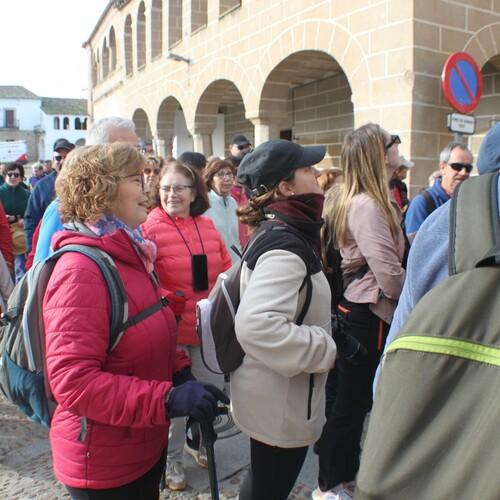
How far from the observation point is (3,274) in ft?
10.7

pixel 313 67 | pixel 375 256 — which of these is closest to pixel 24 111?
pixel 313 67

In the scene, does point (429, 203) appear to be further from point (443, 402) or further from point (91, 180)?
point (443, 402)

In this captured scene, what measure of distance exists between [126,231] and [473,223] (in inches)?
43.4

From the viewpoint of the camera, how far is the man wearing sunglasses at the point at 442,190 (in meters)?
3.67

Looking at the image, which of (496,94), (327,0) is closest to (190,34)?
(327,0)

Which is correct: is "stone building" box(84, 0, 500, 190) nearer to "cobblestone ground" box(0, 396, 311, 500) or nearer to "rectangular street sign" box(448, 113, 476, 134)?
"rectangular street sign" box(448, 113, 476, 134)

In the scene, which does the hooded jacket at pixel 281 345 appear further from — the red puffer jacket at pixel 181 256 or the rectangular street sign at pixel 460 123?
the rectangular street sign at pixel 460 123

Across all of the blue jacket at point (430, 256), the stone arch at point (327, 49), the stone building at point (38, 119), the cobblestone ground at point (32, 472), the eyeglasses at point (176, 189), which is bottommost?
the cobblestone ground at point (32, 472)

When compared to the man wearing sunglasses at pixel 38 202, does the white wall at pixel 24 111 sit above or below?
above

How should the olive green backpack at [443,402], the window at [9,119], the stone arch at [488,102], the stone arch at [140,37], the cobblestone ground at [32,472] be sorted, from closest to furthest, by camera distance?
the olive green backpack at [443,402]
the cobblestone ground at [32,472]
the stone arch at [488,102]
the stone arch at [140,37]
the window at [9,119]

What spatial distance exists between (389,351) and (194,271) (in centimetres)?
218

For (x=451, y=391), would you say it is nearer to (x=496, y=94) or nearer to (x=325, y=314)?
(x=325, y=314)

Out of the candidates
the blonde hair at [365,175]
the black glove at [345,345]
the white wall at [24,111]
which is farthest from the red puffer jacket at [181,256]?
the white wall at [24,111]

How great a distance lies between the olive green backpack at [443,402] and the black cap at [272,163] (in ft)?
3.64
